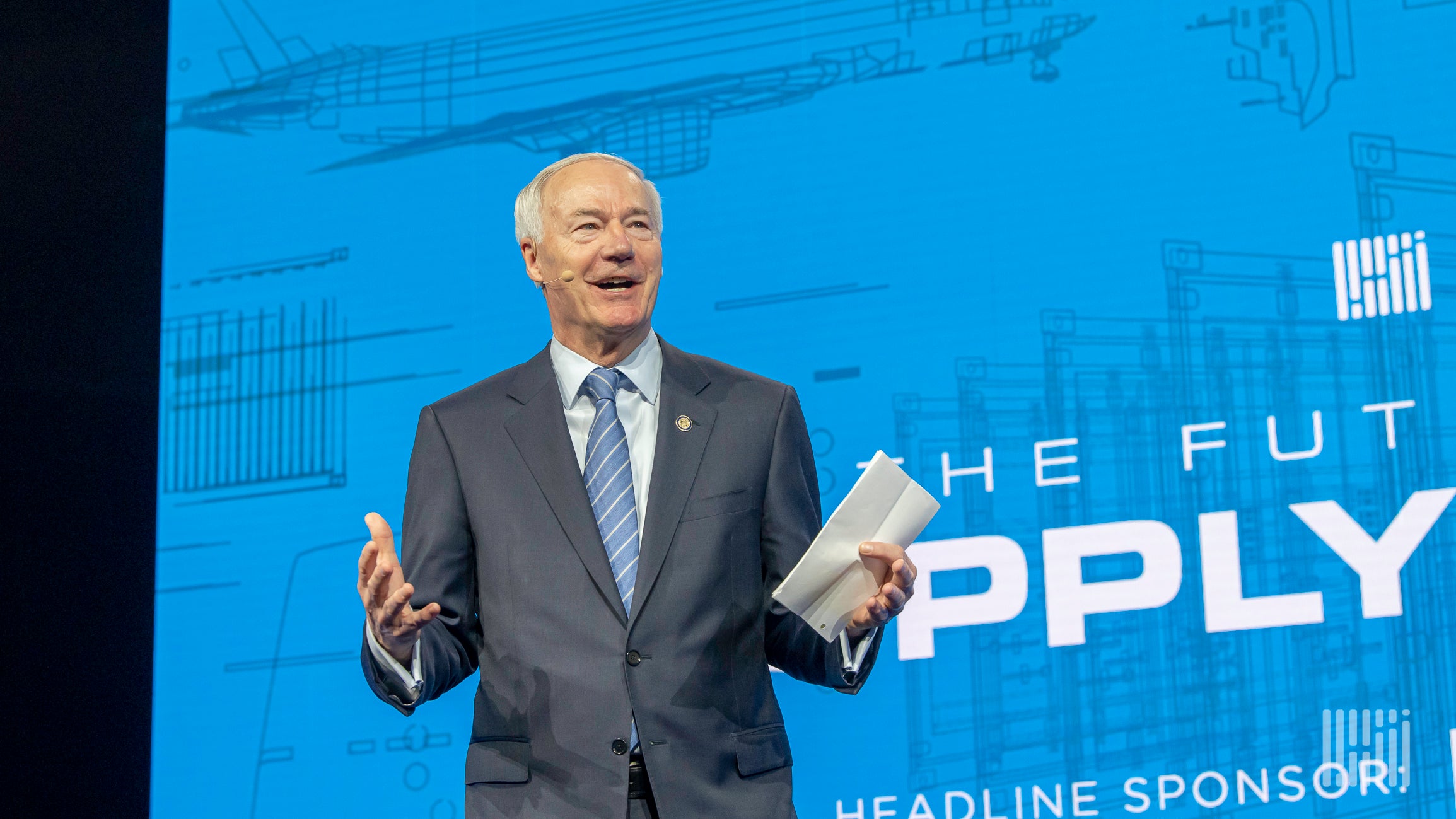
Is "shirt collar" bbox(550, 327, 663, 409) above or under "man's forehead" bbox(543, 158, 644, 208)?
under

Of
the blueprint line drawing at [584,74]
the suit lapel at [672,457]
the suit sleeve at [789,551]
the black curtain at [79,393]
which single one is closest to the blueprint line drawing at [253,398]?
the black curtain at [79,393]

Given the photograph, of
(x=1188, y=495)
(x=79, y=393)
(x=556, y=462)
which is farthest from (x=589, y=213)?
(x=79, y=393)

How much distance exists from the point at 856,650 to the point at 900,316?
3.85 ft

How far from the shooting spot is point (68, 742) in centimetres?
340

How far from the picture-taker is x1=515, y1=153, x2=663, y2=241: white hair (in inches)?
83.5

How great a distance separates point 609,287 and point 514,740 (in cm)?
66

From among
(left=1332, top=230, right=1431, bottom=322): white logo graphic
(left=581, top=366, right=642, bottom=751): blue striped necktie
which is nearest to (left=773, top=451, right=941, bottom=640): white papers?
(left=581, top=366, right=642, bottom=751): blue striped necktie

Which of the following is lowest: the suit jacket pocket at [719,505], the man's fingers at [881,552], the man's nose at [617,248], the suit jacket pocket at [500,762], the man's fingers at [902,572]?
the suit jacket pocket at [500,762]

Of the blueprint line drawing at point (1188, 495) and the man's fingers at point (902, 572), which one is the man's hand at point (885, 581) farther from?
the blueprint line drawing at point (1188, 495)

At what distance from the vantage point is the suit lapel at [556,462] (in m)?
1.83

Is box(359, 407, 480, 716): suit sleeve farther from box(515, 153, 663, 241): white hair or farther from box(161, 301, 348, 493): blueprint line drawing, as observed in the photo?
box(161, 301, 348, 493): blueprint line drawing

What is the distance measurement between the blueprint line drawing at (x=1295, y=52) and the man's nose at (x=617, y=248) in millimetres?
1384

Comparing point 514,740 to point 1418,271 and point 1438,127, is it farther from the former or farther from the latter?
point 1438,127

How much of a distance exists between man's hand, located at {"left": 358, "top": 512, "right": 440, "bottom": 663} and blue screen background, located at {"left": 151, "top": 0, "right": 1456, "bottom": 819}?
0.22 metres
